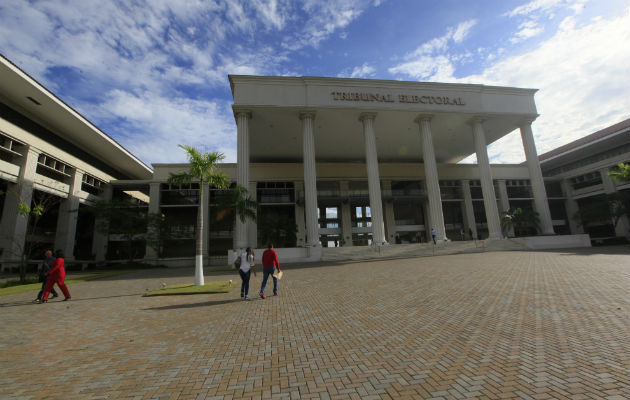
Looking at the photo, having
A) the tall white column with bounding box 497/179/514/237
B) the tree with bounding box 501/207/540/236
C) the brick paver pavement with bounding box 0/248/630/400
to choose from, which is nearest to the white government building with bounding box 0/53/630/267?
the tall white column with bounding box 497/179/514/237

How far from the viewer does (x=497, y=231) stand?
28.0 metres

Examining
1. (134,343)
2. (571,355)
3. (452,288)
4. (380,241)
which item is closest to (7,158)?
(134,343)

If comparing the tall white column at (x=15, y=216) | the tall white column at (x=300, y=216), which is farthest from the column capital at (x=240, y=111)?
the tall white column at (x=15, y=216)

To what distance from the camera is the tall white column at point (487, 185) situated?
2819 centimetres

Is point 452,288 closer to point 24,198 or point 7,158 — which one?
point 24,198

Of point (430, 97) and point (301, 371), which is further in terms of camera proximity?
point (430, 97)

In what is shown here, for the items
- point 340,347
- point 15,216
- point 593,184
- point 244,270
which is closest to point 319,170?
point 15,216

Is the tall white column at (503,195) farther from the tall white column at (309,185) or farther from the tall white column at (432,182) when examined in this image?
the tall white column at (309,185)

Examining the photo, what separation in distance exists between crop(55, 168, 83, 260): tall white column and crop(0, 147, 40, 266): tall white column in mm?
5843

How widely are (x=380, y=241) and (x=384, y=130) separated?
592 inches

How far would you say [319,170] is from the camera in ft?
129

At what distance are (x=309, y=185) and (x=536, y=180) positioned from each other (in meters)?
25.7

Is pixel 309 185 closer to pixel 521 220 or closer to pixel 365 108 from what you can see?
pixel 365 108

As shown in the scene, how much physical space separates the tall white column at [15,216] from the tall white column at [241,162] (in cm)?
1738
